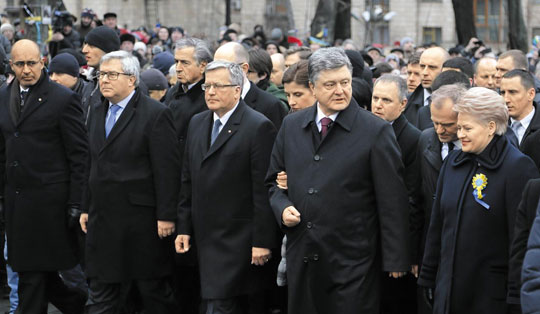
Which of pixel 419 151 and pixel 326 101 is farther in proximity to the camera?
pixel 419 151

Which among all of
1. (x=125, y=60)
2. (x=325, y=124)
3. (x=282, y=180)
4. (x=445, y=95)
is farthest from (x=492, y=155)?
(x=125, y=60)

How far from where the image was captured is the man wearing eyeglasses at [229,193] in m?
7.10

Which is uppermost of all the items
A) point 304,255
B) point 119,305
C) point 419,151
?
point 419,151

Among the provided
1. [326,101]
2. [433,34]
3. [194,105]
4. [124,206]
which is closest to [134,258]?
[124,206]

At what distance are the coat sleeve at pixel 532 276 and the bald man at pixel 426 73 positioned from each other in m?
5.16

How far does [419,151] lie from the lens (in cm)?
711

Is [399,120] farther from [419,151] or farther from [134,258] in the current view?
[134,258]

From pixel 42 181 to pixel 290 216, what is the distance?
2754 mm

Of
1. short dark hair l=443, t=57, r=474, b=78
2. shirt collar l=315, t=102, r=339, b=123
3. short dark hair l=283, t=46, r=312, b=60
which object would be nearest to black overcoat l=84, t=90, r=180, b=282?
shirt collar l=315, t=102, r=339, b=123

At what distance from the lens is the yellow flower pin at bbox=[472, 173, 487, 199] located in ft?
19.2

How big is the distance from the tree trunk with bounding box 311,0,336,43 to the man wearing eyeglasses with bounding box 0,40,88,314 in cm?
1882

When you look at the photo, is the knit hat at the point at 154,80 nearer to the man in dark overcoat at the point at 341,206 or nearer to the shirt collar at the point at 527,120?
the shirt collar at the point at 527,120

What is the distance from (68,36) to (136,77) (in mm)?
10308

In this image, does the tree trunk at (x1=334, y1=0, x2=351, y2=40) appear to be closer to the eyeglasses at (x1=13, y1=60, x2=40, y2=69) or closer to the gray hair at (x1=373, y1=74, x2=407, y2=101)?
the eyeglasses at (x1=13, y1=60, x2=40, y2=69)
